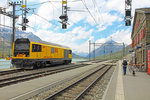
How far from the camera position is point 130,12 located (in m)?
14.3

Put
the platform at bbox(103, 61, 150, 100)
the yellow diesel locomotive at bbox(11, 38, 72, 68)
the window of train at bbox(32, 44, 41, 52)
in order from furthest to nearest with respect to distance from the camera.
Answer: the window of train at bbox(32, 44, 41, 52) < the yellow diesel locomotive at bbox(11, 38, 72, 68) < the platform at bbox(103, 61, 150, 100)

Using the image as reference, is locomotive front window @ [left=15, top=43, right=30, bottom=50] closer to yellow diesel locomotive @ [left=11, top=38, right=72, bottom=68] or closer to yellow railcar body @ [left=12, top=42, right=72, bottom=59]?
yellow diesel locomotive @ [left=11, top=38, right=72, bottom=68]

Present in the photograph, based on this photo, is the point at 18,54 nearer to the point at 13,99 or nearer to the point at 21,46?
the point at 21,46

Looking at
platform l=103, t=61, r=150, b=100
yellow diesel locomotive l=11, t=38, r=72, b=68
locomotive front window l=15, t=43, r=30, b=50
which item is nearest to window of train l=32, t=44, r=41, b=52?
yellow diesel locomotive l=11, t=38, r=72, b=68

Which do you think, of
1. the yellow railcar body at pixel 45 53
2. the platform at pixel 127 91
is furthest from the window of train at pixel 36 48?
the platform at pixel 127 91

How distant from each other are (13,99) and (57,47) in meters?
19.7

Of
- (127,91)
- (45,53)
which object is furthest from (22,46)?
(127,91)

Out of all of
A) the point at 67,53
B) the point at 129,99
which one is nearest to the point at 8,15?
the point at 67,53

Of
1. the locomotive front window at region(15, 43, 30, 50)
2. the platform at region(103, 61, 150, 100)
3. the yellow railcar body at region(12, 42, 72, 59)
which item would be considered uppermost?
the locomotive front window at region(15, 43, 30, 50)

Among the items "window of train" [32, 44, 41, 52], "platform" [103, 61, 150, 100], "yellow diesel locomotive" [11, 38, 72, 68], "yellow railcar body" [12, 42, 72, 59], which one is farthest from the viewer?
"window of train" [32, 44, 41, 52]

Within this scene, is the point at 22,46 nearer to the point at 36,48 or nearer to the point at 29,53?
the point at 29,53

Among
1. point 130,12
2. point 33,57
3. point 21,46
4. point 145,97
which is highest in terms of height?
point 130,12

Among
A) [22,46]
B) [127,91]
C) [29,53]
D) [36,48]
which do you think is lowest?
[127,91]

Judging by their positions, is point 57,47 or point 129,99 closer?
point 129,99
